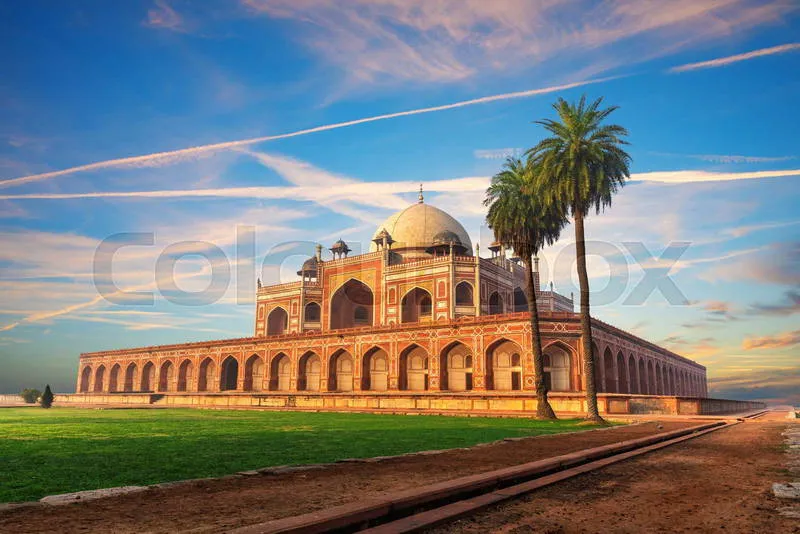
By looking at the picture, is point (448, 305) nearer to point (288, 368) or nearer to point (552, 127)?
point (288, 368)

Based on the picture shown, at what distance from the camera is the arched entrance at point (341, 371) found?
160 ft

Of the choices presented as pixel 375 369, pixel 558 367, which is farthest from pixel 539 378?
pixel 375 369

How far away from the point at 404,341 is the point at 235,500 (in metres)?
38.6

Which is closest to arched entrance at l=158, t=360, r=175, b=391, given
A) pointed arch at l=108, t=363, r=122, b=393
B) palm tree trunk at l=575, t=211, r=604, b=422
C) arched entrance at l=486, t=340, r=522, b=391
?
pointed arch at l=108, t=363, r=122, b=393

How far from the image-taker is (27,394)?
62094mm

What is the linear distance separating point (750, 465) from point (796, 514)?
175 inches

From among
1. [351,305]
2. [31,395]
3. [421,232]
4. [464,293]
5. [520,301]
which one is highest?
[421,232]

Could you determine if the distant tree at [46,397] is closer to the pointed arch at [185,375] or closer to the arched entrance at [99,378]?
the pointed arch at [185,375]

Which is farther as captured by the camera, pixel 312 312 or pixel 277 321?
pixel 277 321

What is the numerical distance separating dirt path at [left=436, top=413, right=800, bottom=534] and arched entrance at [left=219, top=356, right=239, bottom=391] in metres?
52.8

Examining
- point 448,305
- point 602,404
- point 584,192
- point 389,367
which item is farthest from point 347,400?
point 584,192

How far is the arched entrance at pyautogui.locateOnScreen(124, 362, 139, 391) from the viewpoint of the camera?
67.2m

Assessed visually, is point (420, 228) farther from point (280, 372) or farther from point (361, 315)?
point (280, 372)

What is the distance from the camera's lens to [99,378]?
241 feet
